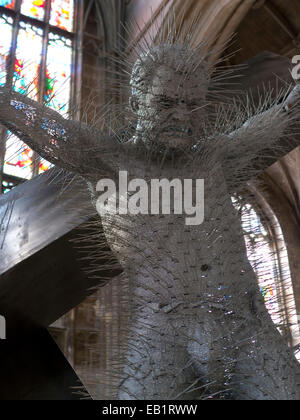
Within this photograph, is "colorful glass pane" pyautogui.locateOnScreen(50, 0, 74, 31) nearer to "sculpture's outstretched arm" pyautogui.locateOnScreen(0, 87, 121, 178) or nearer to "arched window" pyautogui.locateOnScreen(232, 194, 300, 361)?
"sculpture's outstretched arm" pyautogui.locateOnScreen(0, 87, 121, 178)

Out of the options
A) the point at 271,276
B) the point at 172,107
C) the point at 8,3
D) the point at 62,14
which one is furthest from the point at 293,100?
the point at 62,14

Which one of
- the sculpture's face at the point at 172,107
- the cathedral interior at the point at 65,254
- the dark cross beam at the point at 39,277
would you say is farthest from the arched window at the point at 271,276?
the dark cross beam at the point at 39,277

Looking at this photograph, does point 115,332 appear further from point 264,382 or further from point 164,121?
point 164,121

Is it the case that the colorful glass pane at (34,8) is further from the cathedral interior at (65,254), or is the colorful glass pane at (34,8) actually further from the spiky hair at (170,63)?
the spiky hair at (170,63)

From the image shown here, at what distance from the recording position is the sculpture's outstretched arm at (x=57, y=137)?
1021 millimetres

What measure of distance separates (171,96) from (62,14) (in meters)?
9.00

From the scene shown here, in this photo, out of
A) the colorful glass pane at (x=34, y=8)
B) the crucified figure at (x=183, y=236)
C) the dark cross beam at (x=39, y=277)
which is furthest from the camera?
the colorful glass pane at (x=34, y=8)

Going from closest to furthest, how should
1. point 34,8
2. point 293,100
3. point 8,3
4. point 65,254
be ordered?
1. point 293,100
2. point 65,254
3. point 8,3
4. point 34,8

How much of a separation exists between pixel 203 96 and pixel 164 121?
0.34 feet

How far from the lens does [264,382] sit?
2.76ft

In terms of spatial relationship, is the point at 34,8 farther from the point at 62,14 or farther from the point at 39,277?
the point at 39,277

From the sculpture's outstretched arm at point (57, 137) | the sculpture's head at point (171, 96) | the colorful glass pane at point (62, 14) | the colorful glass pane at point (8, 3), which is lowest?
the sculpture's outstretched arm at point (57, 137)

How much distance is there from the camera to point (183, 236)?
35.8 inches
